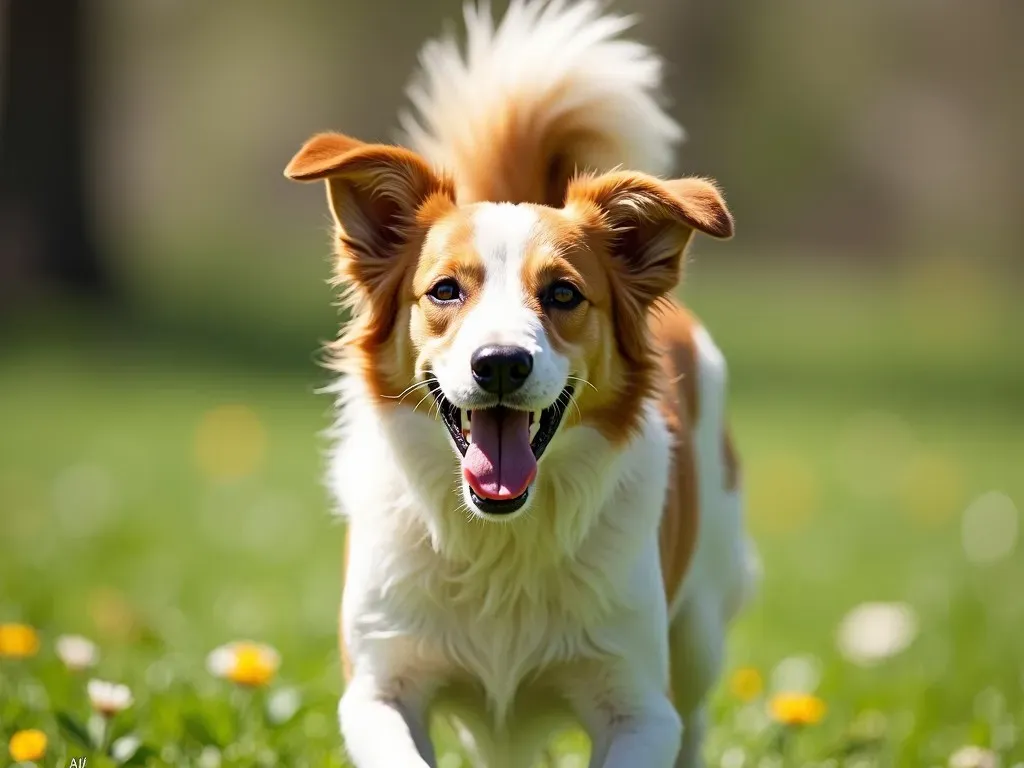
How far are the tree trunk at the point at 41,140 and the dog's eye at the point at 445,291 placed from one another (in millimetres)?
12995

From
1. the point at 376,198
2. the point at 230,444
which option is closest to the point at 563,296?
the point at 376,198

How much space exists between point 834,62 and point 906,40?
239 centimetres

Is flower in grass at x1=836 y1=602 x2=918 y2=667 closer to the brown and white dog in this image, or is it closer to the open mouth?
the brown and white dog

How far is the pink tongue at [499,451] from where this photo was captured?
3.77m

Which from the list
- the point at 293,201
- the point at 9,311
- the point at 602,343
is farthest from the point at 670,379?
the point at 293,201

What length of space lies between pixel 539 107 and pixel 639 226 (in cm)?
66

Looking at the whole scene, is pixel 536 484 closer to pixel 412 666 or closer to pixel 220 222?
pixel 412 666

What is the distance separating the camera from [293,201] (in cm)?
3347

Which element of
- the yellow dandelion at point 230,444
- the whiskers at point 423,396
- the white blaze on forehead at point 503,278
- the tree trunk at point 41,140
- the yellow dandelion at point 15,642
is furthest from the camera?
the tree trunk at point 41,140

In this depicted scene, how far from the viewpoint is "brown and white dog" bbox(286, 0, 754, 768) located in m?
3.84

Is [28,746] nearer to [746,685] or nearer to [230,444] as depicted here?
[746,685]

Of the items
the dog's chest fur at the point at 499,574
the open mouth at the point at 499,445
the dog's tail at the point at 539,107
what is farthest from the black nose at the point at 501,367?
the dog's tail at the point at 539,107

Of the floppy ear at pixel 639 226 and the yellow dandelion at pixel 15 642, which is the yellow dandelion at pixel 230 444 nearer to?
the yellow dandelion at pixel 15 642

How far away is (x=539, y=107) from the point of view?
4.71 m
